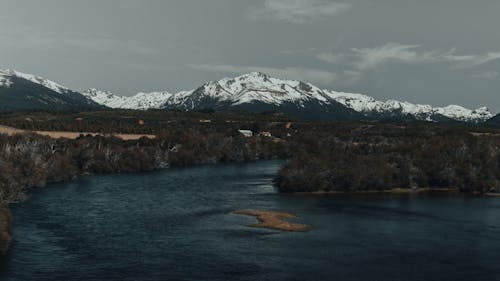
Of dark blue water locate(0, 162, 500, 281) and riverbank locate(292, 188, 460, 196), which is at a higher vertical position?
riverbank locate(292, 188, 460, 196)

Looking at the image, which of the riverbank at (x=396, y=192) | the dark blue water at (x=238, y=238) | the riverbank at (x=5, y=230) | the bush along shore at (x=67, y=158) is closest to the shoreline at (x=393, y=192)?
the riverbank at (x=396, y=192)

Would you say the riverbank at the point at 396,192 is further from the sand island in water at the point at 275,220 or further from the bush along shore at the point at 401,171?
the sand island in water at the point at 275,220

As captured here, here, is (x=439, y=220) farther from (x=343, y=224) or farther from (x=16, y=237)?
(x=16, y=237)

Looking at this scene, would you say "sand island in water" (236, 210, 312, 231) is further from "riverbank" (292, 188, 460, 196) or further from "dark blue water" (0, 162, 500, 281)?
"riverbank" (292, 188, 460, 196)

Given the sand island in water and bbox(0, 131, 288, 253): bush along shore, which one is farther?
bbox(0, 131, 288, 253): bush along shore

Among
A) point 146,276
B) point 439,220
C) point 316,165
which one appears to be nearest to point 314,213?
point 439,220

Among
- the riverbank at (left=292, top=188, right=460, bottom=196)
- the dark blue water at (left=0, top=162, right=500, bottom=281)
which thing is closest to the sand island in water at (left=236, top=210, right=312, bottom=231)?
the dark blue water at (left=0, top=162, right=500, bottom=281)

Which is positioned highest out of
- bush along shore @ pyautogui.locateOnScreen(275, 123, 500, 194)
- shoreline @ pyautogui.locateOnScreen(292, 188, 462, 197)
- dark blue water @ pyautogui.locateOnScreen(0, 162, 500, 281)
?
bush along shore @ pyautogui.locateOnScreen(275, 123, 500, 194)

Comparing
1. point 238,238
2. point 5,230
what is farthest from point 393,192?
point 5,230

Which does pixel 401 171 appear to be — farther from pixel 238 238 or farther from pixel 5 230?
pixel 5 230
